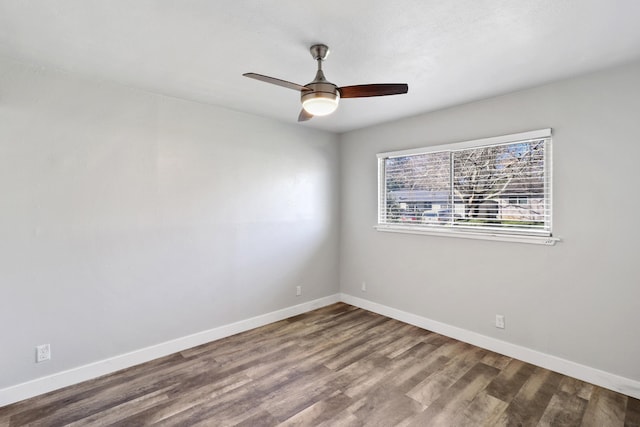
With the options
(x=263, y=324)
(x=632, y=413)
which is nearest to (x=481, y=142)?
(x=632, y=413)

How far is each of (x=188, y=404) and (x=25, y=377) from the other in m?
1.27

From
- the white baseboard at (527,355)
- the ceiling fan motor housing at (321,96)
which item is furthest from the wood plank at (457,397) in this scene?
the ceiling fan motor housing at (321,96)

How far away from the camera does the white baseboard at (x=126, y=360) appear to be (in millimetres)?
2344

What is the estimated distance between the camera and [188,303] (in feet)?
10.5

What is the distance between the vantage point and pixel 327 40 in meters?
2.01

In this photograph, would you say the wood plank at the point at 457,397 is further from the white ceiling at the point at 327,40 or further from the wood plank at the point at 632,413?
the white ceiling at the point at 327,40

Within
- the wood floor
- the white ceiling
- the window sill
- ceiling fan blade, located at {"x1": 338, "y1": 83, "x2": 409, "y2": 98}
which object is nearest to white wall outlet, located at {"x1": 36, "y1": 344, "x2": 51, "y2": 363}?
the wood floor

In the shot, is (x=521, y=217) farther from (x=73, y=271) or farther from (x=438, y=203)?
(x=73, y=271)


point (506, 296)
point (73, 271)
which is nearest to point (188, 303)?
point (73, 271)

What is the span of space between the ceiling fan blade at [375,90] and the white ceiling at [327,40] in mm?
286

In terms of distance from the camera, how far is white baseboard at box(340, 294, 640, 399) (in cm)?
242

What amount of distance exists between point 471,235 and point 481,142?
95 cm

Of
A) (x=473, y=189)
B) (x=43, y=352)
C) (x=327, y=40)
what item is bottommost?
(x=43, y=352)

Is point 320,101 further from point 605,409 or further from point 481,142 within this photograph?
point 605,409
